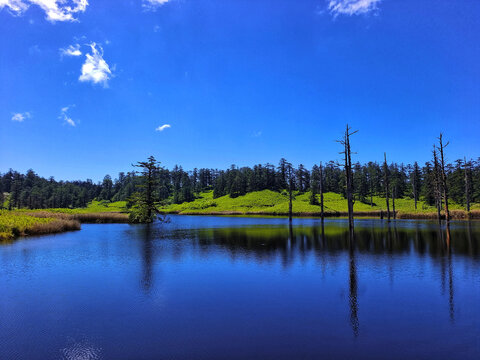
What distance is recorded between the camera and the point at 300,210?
95.8 metres

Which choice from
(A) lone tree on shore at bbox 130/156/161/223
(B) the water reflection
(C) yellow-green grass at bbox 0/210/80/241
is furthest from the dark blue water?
(A) lone tree on shore at bbox 130/156/161/223

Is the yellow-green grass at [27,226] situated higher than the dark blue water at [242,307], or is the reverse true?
the yellow-green grass at [27,226]

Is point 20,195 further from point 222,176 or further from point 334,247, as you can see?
point 334,247

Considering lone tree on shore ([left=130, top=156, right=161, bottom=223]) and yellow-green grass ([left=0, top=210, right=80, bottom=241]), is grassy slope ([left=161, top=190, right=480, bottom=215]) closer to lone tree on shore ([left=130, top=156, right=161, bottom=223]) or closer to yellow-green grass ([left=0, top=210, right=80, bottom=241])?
lone tree on shore ([left=130, top=156, right=161, bottom=223])

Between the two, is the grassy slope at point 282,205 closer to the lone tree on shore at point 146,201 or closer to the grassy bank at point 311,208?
the grassy bank at point 311,208

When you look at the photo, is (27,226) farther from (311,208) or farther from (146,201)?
(311,208)

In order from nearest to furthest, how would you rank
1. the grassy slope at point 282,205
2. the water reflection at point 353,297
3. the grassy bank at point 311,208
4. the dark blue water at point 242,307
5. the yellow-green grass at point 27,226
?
the dark blue water at point 242,307 < the water reflection at point 353,297 < the yellow-green grass at point 27,226 < the grassy bank at point 311,208 < the grassy slope at point 282,205

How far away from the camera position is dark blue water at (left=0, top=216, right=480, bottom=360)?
7.89m

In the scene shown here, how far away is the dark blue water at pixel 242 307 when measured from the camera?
25.9 ft

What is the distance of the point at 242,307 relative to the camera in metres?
11.1

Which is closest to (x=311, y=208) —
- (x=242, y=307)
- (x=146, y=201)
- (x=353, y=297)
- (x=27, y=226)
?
(x=146, y=201)

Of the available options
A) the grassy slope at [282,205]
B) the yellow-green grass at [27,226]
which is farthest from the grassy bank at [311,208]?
the yellow-green grass at [27,226]

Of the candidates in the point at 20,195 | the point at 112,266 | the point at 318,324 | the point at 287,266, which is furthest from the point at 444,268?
the point at 20,195

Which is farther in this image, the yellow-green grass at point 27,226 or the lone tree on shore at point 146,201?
the lone tree on shore at point 146,201
